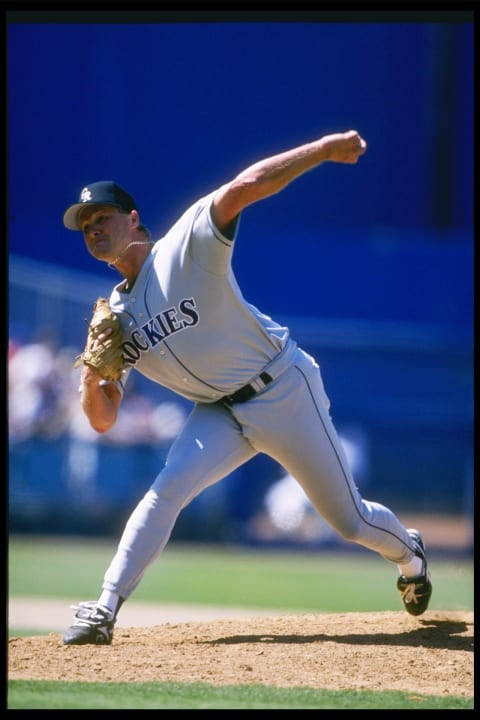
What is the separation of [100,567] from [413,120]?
6.78 meters

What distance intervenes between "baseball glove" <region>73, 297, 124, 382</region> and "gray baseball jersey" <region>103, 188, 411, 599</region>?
52 millimetres

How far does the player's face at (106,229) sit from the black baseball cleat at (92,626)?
1.13 meters

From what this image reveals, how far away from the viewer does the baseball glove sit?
400cm

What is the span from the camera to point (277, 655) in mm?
3844

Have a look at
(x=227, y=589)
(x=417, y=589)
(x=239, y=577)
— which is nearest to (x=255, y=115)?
(x=239, y=577)

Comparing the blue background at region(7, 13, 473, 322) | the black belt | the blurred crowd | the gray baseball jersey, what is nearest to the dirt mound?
the gray baseball jersey

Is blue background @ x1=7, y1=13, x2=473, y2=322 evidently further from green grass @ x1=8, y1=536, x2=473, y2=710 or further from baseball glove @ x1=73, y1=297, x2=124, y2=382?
baseball glove @ x1=73, y1=297, x2=124, y2=382

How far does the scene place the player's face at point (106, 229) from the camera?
158 inches

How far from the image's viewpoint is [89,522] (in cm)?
1034

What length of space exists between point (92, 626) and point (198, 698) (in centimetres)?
66

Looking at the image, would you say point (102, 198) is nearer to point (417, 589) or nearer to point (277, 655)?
point (277, 655)

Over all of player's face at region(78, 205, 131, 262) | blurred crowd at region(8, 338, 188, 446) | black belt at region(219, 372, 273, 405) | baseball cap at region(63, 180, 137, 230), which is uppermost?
blurred crowd at region(8, 338, 188, 446)

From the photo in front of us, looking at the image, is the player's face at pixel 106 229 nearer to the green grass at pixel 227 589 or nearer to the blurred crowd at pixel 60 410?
the green grass at pixel 227 589

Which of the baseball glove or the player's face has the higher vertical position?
the player's face
